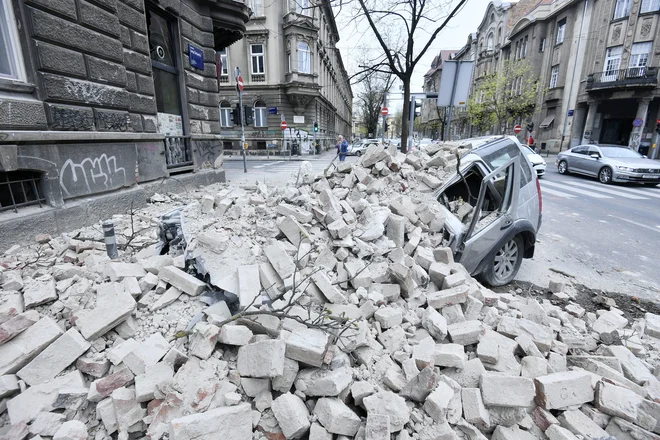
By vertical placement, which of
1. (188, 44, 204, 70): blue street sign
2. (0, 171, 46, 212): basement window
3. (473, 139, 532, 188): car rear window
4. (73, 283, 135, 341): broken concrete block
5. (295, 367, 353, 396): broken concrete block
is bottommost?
(295, 367, 353, 396): broken concrete block

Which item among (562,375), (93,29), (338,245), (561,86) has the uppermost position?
(561,86)

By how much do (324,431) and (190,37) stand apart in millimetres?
8911

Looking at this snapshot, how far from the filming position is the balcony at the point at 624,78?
2547 centimetres

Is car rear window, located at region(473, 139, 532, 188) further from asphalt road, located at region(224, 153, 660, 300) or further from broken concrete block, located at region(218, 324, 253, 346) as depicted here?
broken concrete block, located at region(218, 324, 253, 346)

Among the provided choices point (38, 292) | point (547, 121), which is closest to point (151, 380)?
point (38, 292)

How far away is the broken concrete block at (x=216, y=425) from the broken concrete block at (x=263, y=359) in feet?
0.66

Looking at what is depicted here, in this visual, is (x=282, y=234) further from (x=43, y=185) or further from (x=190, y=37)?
(x=190, y=37)

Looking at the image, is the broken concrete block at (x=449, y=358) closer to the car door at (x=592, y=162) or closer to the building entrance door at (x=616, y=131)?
the car door at (x=592, y=162)

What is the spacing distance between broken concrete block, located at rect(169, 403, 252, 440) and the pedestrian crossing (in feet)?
41.1

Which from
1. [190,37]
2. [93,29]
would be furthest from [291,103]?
[93,29]

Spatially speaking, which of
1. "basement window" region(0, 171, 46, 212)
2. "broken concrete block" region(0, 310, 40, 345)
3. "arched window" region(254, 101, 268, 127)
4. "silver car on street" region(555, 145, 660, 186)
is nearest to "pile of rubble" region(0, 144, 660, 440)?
"broken concrete block" region(0, 310, 40, 345)

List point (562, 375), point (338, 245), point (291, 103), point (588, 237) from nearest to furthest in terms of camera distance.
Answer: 1. point (562, 375)
2. point (338, 245)
3. point (588, 237)
4. point (291, 103)

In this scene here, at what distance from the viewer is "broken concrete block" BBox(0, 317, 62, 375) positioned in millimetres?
1935

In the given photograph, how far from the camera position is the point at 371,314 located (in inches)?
101
